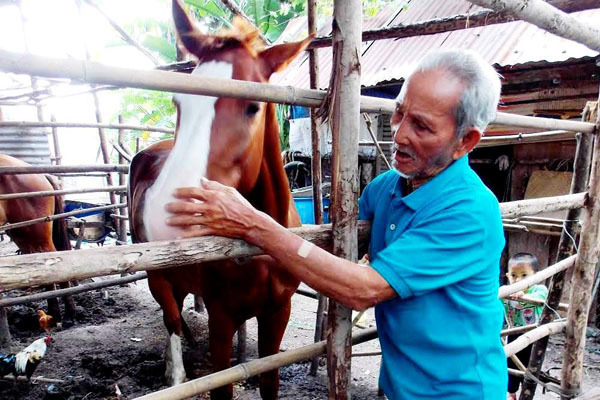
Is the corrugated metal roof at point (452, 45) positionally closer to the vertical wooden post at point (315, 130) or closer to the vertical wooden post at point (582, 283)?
the vertical wooden post at point (315, 130)

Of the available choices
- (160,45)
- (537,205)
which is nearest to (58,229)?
(537,205)

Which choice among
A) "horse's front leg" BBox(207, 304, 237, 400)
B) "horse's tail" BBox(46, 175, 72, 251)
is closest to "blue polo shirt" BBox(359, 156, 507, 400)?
"horse's front leg" BBox(207, 304, 237, 400)

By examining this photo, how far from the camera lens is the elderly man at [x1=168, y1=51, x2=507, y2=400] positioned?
3.66 ft

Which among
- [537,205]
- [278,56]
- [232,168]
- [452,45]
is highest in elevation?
[452,45]

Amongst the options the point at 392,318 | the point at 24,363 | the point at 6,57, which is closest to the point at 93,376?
the point at 24,363

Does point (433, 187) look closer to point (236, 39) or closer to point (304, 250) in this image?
point (304, 250)

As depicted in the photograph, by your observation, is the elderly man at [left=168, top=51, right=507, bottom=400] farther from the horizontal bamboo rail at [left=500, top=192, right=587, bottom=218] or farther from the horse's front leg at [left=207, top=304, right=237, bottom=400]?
the horse's front leg at [left=207, top=304, right=237, bottom=400]

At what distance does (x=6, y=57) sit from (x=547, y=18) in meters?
1.85

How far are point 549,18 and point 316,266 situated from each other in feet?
4.72

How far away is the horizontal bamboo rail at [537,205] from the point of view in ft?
5.82

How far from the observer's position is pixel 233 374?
50.4 inches

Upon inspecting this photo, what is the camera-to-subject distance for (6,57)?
2.60 ft

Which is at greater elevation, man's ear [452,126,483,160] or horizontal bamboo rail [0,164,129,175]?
man's ear [452,126,483,160]

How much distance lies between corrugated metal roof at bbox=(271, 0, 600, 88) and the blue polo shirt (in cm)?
322
